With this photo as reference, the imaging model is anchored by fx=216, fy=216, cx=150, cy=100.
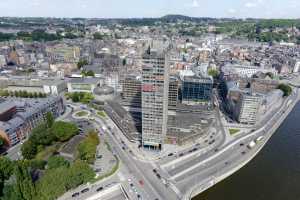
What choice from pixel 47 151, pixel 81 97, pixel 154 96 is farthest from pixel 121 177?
pixel 81 97

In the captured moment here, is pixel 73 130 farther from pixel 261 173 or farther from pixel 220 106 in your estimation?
pixel 220 106

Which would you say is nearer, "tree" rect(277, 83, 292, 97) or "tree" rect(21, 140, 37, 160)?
"tree" rect(21, 140, 37, 160)

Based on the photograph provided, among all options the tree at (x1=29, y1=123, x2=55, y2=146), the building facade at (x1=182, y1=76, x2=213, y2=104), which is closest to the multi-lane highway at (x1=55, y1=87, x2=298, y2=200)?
the tree at (x1=29, y1=123, x2=55, y2=146)

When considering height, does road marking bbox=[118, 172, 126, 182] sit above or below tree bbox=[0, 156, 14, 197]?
below

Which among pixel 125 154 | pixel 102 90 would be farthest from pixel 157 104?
pixel 102 90

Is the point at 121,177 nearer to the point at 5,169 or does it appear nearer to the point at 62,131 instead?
the point at 62,131

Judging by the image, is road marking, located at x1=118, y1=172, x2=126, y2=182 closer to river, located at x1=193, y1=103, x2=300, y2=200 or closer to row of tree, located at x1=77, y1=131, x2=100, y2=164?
row of tree, located at x1=77, y1=131, x2=100, y2=164
